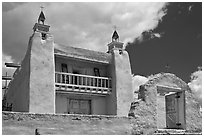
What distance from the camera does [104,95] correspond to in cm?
2058

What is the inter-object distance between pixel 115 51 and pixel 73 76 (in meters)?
3.33

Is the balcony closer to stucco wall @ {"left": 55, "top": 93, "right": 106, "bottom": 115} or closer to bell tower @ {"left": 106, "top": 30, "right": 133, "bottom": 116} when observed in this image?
bell tower @ {"left": 106, "top": 30, "right": 133, "bottom": 116}

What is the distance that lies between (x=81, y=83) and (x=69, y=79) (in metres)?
0.93

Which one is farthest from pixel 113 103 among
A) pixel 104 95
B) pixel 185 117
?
pixel 185 117

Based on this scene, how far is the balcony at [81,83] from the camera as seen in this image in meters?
18.6

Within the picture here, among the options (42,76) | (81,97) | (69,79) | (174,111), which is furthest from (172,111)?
(42,76)

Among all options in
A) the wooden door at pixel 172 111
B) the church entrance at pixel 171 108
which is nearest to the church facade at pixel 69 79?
the church entrance at pixel 171 108

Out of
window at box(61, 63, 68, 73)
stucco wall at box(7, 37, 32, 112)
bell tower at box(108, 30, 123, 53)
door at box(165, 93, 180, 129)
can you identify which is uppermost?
bell tower at box(108, 30, 123, 53)

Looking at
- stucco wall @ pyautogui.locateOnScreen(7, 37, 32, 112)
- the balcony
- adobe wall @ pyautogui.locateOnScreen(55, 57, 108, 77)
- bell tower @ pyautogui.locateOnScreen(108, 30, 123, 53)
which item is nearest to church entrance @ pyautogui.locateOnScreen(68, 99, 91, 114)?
the balcony

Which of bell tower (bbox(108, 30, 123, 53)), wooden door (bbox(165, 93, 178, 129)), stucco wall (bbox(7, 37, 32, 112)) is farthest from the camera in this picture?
bell tower (bbox(108, 30, 123, 53))

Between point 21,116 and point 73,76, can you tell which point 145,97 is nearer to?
point 73,76

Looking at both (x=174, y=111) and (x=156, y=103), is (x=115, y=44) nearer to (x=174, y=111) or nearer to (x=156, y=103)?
(x=156, y=103)

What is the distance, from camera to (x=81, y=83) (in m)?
19.5

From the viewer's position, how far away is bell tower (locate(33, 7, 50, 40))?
17.7 meters
